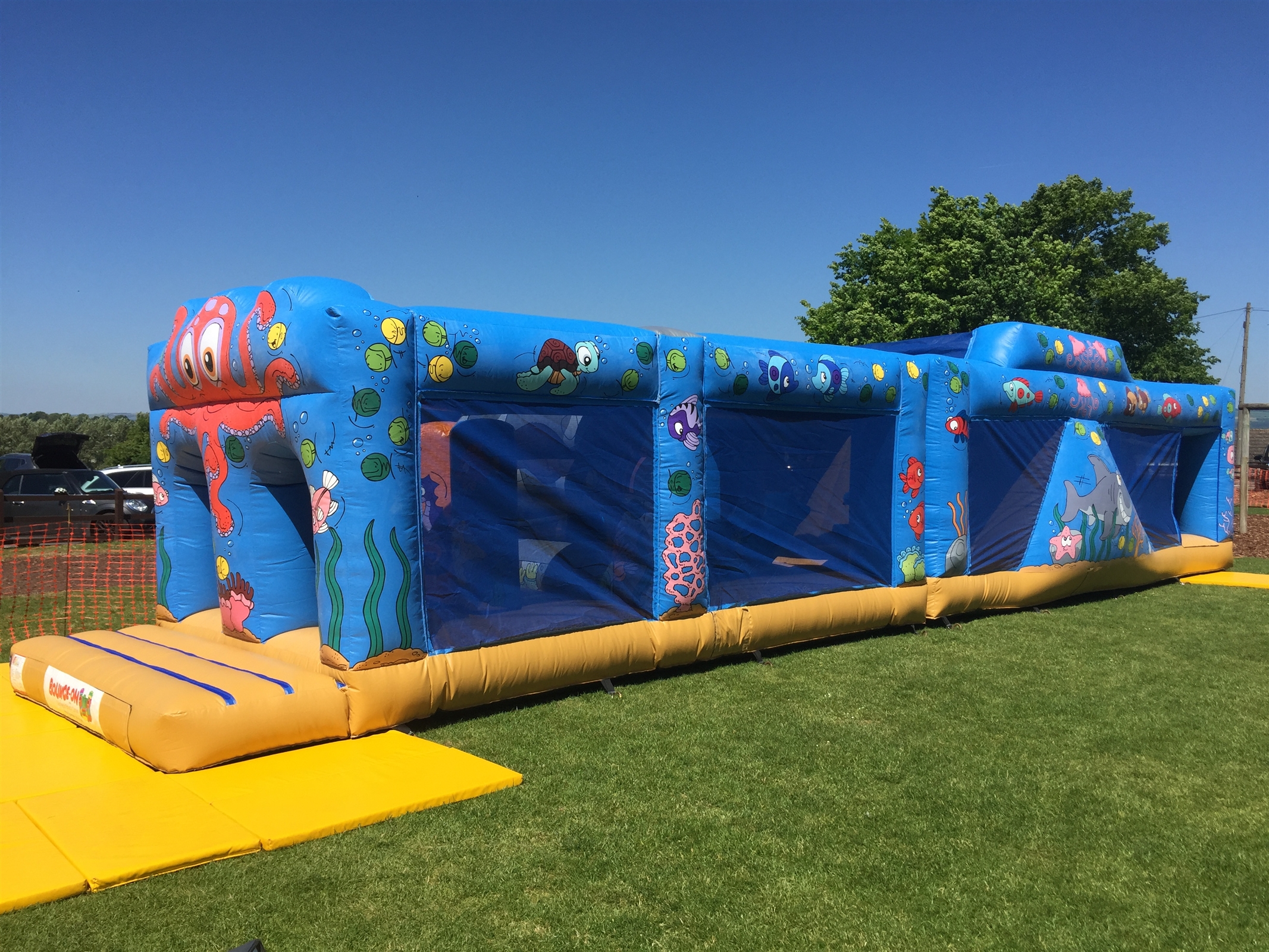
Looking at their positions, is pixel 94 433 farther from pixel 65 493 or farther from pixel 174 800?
pixel 174 800

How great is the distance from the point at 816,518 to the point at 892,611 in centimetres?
118

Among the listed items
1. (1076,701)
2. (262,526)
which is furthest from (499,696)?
(1076,701)

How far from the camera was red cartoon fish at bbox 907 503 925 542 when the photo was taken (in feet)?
28.5

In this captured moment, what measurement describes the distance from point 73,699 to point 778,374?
5.32 meters

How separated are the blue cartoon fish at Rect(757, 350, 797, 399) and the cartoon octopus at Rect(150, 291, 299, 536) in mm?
3605

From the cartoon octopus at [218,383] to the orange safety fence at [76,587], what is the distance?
3.10 metres

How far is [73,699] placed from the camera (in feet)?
18.5

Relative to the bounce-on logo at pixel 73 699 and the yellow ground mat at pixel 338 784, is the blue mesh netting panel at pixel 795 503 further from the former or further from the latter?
the bounce-on logo at pixel 73 699

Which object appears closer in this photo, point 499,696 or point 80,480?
point 499,696

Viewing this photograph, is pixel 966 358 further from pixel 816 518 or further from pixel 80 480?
pixel 80 480

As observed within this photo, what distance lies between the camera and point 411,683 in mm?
5668

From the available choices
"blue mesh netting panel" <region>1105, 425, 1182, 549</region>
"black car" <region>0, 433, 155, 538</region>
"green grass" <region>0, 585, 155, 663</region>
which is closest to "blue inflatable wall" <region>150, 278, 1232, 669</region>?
"blue mesh netting panel" <region>1105, 425, 1182, 549</region>

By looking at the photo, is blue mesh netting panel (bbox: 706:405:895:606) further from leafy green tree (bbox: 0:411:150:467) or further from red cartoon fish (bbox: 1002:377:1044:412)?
leafy green tree (bbox: 0:411:150:467)

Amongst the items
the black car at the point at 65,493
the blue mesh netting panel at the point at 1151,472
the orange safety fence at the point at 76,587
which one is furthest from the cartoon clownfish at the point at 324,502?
the black car at the point at 65,493
